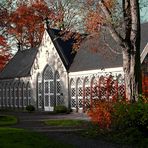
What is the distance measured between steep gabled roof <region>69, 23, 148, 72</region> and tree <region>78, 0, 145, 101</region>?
40.0 feet

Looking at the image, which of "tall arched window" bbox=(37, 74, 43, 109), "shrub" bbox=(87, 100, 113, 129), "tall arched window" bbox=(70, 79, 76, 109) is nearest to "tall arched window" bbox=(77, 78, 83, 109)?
"tall arched window" bbox=(70, 79, 76, 109)

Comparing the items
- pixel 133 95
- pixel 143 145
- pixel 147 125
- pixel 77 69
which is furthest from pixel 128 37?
pixel 77 69

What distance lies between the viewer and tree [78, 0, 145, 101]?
18562 millimetres

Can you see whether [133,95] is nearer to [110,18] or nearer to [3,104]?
[110,18]

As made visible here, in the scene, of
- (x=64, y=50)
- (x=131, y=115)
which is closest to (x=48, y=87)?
(x=64, y=50)

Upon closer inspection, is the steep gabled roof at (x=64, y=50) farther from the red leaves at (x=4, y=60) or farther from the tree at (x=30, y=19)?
the red leaves at (x=4, y=60)

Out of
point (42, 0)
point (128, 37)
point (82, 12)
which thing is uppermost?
point (42, 0)

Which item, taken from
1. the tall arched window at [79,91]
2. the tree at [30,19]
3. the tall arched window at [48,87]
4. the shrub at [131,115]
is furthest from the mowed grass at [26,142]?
the tree at [30,19]

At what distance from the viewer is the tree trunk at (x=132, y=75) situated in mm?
18559

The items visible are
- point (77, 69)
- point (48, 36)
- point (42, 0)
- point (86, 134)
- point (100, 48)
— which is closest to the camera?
point (86, 134)

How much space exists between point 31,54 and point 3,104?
7.48 m

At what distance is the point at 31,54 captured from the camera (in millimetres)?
52344

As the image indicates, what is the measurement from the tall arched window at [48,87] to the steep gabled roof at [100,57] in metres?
3.47

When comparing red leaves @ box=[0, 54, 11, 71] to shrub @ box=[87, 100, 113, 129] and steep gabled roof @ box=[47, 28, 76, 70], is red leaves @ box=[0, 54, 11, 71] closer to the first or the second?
steep gabled roof @ box=[47, 28, 76, 70]
